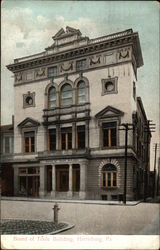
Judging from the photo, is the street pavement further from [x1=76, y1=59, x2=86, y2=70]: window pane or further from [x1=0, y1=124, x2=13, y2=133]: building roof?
[x1=76, y1=59, x2=86, y2=70]: window pane

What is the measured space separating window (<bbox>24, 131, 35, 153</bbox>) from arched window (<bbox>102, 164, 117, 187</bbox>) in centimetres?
106

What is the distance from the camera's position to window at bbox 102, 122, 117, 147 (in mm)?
3889

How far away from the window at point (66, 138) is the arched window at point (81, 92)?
43cm

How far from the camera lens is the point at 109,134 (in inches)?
154

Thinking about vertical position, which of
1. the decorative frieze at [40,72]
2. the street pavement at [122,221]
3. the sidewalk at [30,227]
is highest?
the decorative frieze at [40,72]

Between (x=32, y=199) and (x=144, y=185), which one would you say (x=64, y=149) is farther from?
(x=144, y=185)

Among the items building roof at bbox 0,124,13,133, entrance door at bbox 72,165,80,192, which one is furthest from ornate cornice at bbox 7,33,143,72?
entrance door at bbox 72,165,80,192

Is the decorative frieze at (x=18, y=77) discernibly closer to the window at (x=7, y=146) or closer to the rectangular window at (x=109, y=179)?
the window at (x=7, y=146)

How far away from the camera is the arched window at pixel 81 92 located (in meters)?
3.97

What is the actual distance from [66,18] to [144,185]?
242 centimetres

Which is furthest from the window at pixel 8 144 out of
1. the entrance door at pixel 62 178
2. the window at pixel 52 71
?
the window at pixel 52 71

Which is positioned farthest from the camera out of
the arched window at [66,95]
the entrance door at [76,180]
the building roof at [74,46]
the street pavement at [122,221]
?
the arched window at [66,95]

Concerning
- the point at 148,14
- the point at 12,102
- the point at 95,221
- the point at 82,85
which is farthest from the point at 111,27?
the point at 95,221

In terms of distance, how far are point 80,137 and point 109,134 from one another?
16.2 inches
